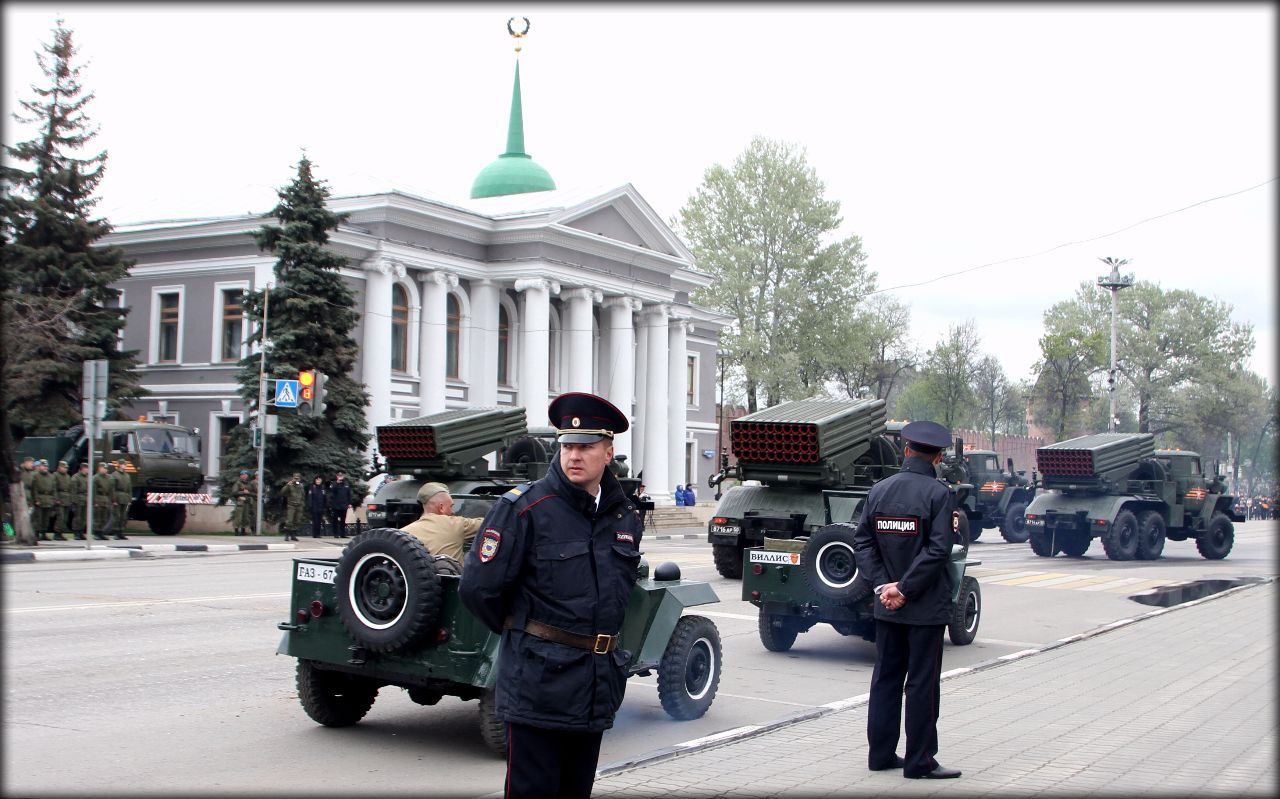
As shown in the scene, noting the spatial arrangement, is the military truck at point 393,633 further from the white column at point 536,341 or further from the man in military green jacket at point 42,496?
the white column at point 536,341

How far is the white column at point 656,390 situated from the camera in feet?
174

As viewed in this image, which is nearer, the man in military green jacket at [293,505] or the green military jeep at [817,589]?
the green military jeep at [817,589]

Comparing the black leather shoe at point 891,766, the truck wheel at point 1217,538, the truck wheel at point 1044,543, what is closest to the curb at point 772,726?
the black leather shoe at point 891,766

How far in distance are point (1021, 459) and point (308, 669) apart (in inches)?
2053

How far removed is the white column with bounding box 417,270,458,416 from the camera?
45156mm

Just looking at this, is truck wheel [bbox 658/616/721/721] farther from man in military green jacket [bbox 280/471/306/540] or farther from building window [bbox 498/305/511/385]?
building window [bbox 498/305/511/385]

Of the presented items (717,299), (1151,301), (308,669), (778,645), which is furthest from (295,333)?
(1151,301)

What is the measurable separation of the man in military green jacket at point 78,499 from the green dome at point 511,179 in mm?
32858

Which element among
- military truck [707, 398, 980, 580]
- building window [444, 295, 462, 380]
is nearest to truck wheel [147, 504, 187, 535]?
building window [444, 295, 462, 380]

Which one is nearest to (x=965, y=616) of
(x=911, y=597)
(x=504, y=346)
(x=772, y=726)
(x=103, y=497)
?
(x=772, y=726)

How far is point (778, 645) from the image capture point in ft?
42.9

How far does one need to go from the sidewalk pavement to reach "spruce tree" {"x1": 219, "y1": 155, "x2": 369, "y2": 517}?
25.5 m

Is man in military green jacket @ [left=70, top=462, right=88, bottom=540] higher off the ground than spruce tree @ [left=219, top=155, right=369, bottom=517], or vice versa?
spruce tree @ [left=219, top=155, right=369, bottom=517]

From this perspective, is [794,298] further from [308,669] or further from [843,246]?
[308,669]
